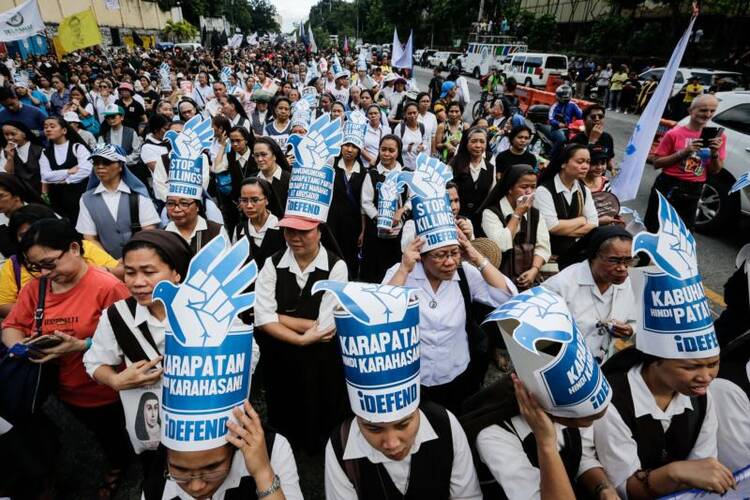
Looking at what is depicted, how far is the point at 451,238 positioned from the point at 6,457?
269 centimetres

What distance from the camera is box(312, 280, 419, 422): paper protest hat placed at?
1642 millimetres

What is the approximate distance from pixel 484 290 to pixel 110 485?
9.31 ft

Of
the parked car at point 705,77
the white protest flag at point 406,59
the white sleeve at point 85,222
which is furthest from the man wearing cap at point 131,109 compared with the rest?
the parked car at point 705,77

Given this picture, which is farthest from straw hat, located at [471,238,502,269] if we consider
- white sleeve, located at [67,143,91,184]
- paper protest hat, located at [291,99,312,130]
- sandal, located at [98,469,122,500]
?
white sleeve, located at [67,143,91,184]

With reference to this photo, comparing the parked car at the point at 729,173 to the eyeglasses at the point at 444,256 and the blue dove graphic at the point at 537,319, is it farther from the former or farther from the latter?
the blue dove graphic at the point at 537,319

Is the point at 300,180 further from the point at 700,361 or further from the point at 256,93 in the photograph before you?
the point at 256,93

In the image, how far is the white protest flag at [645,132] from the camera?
14.4ft

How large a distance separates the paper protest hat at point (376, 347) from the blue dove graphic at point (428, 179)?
1028mm

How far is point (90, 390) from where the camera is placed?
254 centimetres

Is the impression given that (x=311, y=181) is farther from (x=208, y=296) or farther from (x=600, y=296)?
(x=600, y=296)

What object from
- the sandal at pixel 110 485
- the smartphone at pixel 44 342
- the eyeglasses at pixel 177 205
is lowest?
the sandal at pixel 110 485

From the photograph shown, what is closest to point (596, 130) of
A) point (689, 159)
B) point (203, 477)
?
point (689, 159)

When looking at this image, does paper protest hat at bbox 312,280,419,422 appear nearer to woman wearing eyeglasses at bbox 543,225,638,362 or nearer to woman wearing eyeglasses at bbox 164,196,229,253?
woman wearing eyeglasses at bbox 543,225,638,362

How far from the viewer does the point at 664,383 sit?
1.87 m
